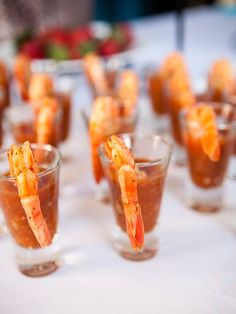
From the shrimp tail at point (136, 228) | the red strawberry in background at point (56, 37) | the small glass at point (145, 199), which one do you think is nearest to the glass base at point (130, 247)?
the small glass at point (145, 199)

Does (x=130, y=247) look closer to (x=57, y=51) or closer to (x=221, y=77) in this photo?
(x=221, y=77)

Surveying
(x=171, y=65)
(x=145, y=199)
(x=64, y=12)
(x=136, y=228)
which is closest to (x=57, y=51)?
(x=171, y=65)

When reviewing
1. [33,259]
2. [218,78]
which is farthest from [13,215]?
[218,78]

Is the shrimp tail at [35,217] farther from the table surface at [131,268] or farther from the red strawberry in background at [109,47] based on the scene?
the red strawberry in background at [109,47]

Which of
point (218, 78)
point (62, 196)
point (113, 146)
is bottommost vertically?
point (62, 196)

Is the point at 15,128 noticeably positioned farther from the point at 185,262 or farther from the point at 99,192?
the point at 185,262
